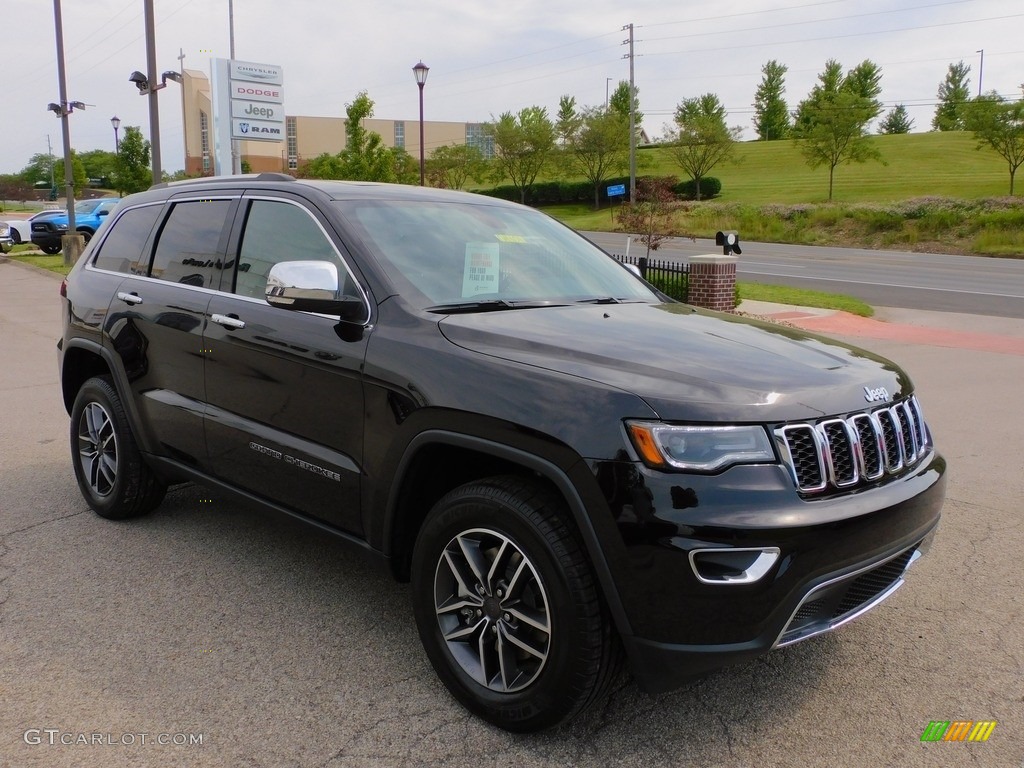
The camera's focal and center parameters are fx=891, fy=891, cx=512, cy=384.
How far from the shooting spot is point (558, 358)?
2852mm

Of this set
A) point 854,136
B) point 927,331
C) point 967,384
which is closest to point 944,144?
point 854,136

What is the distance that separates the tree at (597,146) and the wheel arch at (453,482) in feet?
194

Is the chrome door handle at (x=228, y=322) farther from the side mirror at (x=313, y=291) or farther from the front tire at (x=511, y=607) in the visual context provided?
the front tire at (x=511, y=607)

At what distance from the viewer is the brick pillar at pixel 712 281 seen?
14.1 meters

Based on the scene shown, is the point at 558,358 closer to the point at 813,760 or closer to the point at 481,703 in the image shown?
the point at 481,703

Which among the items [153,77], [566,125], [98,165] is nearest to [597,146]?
[566,125]

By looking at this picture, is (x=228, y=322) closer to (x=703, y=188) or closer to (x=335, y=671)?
(x=335, y=671)

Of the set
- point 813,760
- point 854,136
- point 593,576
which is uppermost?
point 854,136

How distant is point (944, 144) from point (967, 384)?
3000 inches

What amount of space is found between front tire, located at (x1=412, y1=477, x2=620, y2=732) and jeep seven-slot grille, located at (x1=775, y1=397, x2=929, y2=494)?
0.69 metres

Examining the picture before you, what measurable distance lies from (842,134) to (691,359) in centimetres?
5705

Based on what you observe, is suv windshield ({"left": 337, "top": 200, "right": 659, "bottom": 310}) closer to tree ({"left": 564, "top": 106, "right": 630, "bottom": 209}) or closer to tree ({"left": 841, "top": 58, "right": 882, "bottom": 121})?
tree ({"left": 564, "top": 106, "right": 630, "bottom": 209})

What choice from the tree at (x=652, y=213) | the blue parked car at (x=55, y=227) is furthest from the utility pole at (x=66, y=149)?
the tree at (x=652, y=213)

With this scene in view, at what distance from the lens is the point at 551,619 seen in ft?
8.79
